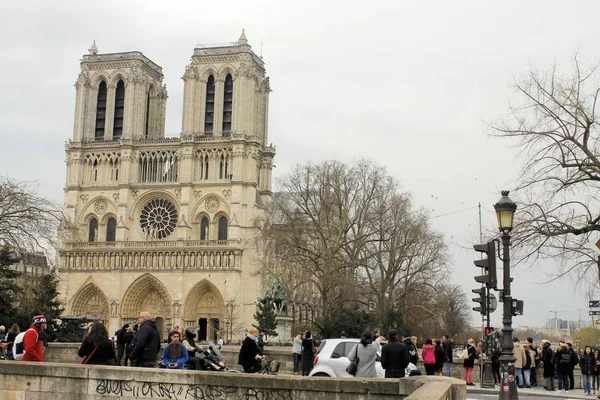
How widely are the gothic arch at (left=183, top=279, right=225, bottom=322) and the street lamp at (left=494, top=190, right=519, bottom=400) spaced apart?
181ft

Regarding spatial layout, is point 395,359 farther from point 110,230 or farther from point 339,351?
point 110,230

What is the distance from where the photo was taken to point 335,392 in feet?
37.1

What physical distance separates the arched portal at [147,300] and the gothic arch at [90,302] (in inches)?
82.8

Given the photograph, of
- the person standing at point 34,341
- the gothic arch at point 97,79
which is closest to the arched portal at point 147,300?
the gothic arch at point 97,79

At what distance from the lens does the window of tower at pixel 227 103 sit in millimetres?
71562

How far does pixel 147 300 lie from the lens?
70.8 metres

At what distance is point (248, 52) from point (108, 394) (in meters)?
61.2

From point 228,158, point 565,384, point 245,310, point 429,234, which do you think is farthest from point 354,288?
point 228,158

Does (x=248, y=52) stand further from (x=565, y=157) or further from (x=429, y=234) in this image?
(x=565, y=157)

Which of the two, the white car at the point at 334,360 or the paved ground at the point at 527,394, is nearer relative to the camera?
the white car at the point at 334,360

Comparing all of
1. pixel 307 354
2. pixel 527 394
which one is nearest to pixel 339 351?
pixel 307 354

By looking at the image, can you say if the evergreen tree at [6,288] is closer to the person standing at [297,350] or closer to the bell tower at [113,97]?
the person standing at [297,350]

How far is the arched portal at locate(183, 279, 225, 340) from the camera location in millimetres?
67438

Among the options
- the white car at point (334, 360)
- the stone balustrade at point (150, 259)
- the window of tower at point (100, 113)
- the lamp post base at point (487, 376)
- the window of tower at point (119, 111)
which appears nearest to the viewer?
the white car at point (334, 360)
